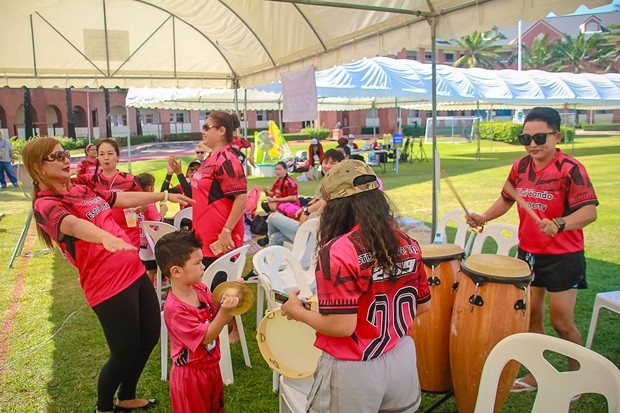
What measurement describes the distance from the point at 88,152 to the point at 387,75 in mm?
9055

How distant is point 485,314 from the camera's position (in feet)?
8.38

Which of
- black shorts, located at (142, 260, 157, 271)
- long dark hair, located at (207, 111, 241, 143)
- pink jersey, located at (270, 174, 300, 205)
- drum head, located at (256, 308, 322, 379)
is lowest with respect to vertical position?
black shorts, located at (142, 260, 157, 271)

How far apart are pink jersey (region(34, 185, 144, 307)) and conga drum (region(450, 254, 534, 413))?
5.95ft

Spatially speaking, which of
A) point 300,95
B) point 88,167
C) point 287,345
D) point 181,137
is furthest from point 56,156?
point 181,137

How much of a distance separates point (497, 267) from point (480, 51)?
65.2 meters

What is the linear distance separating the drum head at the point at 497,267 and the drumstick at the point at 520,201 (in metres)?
0.31

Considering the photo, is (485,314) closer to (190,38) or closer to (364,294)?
(364,294)

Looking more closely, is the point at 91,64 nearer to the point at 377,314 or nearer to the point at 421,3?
the point at 421,3

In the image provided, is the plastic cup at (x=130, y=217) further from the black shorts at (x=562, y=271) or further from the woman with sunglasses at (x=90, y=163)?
the black shorts at (x=562, y=271)

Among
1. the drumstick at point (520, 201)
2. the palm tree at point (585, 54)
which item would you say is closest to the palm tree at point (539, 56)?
the palm tree at point (585, 54)

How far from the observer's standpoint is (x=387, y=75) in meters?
13.0

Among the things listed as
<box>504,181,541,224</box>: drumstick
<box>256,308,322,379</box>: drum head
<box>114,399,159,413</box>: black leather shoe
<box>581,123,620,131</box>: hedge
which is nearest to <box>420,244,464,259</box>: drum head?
<box>504,181,541,224</box>: drumstick

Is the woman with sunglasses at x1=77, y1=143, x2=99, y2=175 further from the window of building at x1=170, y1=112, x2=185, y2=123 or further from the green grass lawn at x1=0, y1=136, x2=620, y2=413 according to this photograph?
the window of building at x1=170, y1=112, x2=185, y2=123

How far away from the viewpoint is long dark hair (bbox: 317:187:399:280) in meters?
1.70
